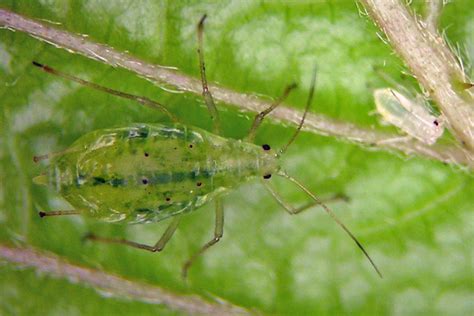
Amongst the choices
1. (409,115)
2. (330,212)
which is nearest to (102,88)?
(330,212)

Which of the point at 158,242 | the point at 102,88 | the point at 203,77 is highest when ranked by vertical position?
the point at 203,77

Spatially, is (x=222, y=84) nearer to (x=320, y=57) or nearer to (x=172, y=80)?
(x=172, y=80)

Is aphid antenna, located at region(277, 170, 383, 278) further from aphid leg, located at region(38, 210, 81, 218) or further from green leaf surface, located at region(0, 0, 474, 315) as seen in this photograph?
aphid leg, located at region(38, 210, 81, 218)

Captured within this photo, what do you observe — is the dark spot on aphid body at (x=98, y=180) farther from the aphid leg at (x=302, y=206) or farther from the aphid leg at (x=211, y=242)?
the aphid leg at (x=302, y=206)

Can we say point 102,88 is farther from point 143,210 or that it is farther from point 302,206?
point 302,206

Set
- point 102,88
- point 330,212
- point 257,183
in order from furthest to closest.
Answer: point 257,183
point 330,212
point 102,88

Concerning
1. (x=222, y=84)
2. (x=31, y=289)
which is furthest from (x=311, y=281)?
(x=31, y=289)

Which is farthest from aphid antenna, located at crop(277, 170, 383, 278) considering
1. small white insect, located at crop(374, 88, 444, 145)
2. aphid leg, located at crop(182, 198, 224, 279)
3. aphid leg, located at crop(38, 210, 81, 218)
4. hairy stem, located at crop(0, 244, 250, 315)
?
aphid leg, located at crop(38, 210, 81, 218)
